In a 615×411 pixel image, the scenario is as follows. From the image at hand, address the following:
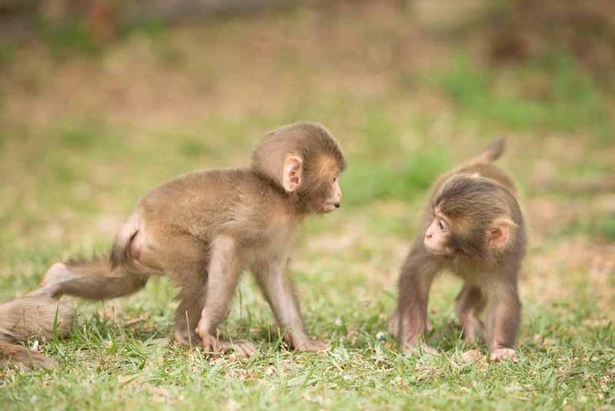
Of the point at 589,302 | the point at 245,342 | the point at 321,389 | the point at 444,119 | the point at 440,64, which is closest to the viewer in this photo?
the point at 321,389

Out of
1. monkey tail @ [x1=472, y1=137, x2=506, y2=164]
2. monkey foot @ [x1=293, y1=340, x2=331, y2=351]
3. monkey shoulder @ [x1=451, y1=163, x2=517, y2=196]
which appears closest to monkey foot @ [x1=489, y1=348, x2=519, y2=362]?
monkey foot @ [x1=293, y1=340, x2=331, y2=351]

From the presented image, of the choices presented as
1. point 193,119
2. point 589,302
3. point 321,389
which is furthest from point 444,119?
point 321,389

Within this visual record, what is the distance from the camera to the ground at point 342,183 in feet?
17.7

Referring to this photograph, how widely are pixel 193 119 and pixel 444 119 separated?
165 inches

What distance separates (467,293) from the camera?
23.6 feet

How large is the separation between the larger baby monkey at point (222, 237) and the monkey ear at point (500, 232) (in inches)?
41.2

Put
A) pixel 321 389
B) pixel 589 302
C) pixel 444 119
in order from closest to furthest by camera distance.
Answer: pixel 321 389 → pixel 589 302 → pixel 444 119

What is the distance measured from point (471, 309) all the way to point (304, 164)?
73.0 inches

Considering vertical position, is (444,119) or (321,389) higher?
(444,119)

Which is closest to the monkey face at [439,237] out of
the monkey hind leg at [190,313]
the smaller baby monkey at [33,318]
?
the monkey hind leg at [190,313]

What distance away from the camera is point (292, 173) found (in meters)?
6.21

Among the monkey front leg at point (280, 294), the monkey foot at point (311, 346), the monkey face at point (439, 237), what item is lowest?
the monkey foot at point (311, 346)

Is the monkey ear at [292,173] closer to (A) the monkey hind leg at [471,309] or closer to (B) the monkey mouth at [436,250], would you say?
(B) the monkey mouth at [436,250]

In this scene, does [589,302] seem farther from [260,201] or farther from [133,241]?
[133,241]
